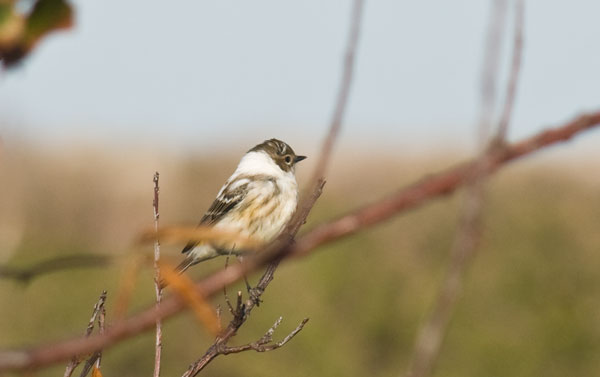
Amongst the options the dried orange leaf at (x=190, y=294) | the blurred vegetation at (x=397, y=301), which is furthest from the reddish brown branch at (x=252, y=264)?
the blurred vegetation at (x=397, y=301)

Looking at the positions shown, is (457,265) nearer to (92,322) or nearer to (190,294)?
(190,294)

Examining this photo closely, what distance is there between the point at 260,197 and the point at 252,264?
17.4 ft

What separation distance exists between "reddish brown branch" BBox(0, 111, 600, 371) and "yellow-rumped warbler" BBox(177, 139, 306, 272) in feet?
16.2

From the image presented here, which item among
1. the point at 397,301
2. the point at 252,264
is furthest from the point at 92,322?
the point at 397,301

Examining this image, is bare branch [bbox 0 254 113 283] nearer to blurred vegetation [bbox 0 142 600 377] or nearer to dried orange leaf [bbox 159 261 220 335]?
dried orange leaf [bbox 159 261 220 335]

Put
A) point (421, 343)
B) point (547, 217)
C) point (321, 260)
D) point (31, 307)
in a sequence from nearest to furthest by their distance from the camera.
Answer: point (421, 343), point (31, 307), point (321, 260), point (547, 217)

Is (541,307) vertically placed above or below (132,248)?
below

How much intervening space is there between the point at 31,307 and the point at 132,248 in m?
11.6

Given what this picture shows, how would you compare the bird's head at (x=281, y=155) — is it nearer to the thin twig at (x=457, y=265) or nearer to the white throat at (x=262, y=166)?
the white throat at (x=262, y=166)

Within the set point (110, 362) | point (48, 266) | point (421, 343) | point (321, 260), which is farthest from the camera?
point (321, 260)

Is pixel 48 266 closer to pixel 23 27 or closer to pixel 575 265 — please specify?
pixel 23 27

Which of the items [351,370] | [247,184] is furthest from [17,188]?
[247,184]

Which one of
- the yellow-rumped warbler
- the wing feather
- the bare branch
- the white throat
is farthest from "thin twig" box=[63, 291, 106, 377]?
the wing feather

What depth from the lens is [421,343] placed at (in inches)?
32.0
